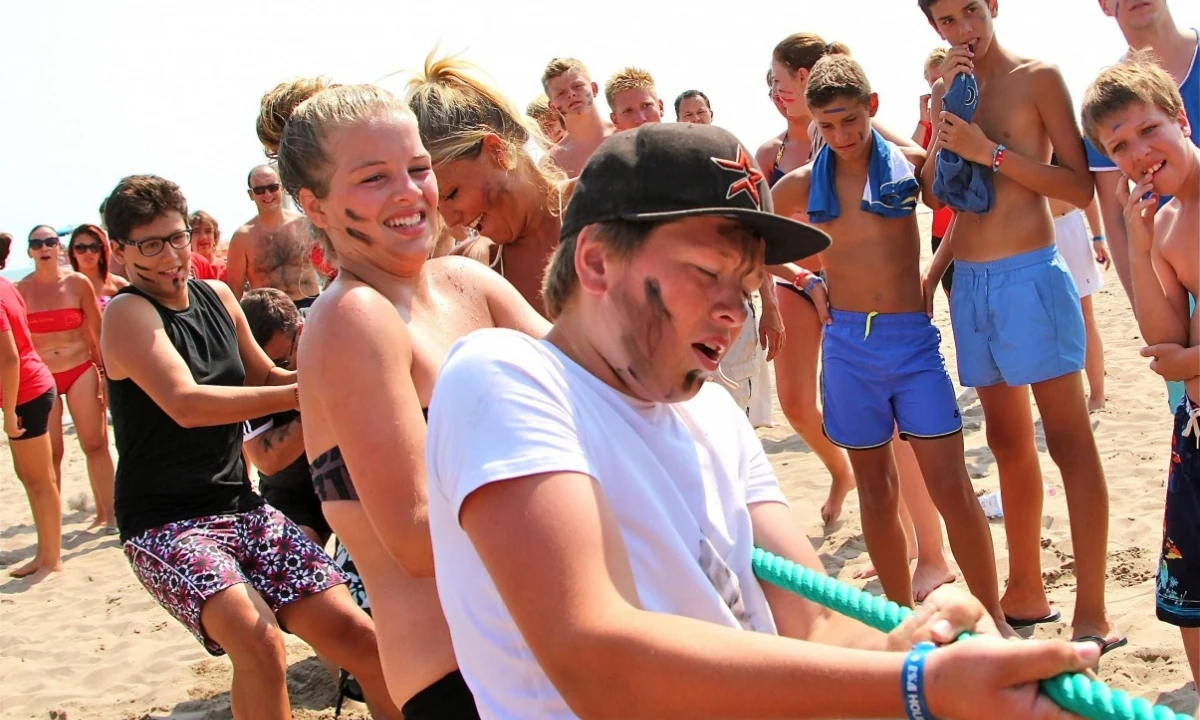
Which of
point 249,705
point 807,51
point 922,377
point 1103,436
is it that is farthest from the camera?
point 1103,436

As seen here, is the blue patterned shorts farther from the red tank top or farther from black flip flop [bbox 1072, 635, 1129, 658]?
the red tank top

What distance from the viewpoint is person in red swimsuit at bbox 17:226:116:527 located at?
28.1 feet

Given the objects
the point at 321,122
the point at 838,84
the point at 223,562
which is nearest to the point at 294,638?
the point at 223,562

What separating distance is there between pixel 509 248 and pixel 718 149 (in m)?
1.84

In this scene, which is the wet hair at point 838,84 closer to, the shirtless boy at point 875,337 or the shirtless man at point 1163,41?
the shirtless boy at point 875,337

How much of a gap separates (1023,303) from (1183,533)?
48.6 inches

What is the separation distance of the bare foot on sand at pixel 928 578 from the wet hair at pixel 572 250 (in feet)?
12.8

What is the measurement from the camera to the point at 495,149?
2994 mm

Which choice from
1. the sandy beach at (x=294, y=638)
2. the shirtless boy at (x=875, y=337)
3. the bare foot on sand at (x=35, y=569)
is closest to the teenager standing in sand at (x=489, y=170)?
the shirtless boy at (x=875, y=337)

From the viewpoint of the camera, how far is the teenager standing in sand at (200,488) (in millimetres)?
3650

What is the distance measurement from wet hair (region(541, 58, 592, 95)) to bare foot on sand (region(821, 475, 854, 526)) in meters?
3.35

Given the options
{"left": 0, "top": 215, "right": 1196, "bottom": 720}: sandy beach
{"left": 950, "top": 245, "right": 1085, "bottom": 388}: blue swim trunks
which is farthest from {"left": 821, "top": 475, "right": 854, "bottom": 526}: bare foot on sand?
{"left": 950, "top": 245, "right": 1085, "bottom": 388}: blue swim trunks

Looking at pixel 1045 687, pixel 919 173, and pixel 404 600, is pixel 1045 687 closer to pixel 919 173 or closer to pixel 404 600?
pixel 404 600

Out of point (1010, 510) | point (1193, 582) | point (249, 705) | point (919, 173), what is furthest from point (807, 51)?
point (249, 705)
